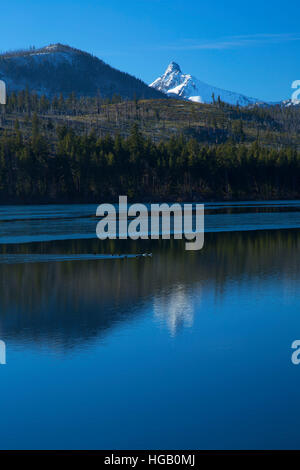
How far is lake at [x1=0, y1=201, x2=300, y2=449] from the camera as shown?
10648 mm

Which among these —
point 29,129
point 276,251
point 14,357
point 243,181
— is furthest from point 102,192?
point 14,357

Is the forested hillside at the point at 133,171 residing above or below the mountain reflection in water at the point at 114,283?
above

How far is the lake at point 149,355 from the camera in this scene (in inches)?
419

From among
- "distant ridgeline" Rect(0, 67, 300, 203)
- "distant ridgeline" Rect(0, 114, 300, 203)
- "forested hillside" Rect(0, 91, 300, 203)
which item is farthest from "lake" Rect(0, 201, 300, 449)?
"distant ridgeline" Rect(0, 67, 300, 203)

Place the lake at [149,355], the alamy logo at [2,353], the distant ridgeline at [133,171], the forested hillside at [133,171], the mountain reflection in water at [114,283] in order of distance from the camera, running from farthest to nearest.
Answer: the forested hillside at [133,171] → the distant ridgeline at [133,171] → the mountain reflection in water at [114,283] → the alamy logo at [2,353] → the lake at [149,355]

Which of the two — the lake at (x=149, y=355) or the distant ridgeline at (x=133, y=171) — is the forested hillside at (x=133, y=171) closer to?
the distant ridgeline at (x=133, y=171)

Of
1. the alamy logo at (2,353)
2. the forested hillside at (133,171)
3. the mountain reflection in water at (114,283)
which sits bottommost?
the alamy logo at (2,353)

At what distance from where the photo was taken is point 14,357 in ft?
48.5

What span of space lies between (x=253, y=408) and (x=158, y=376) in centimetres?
267

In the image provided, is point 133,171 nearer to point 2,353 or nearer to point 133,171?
point 133,171

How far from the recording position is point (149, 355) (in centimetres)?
1488

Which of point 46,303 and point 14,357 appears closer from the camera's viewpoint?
point 14,357

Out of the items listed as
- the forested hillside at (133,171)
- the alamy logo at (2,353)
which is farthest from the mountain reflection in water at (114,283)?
the forested hillside at (133,171)
